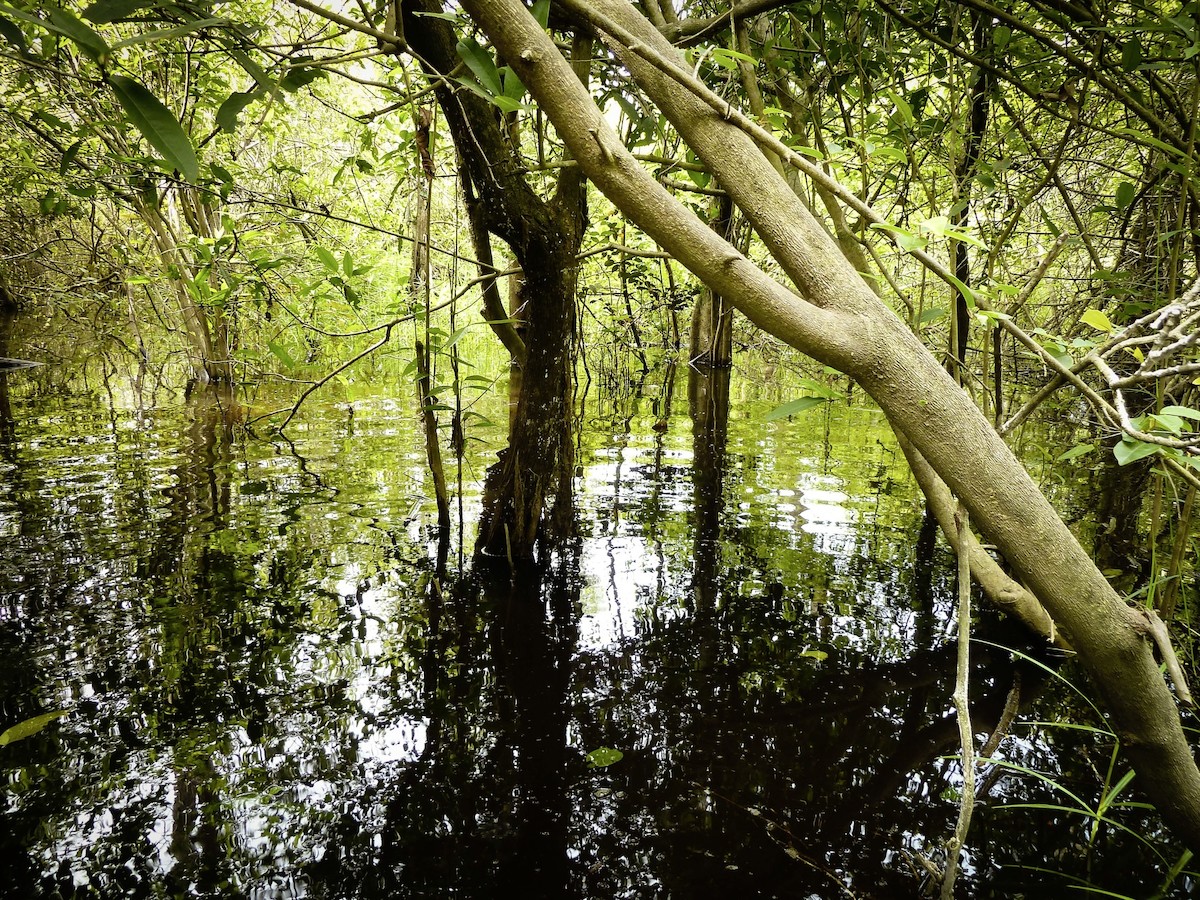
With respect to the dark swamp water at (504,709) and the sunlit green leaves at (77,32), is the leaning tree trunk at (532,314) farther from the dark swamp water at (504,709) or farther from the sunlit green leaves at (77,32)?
the sunlit green leaves at (77,32)

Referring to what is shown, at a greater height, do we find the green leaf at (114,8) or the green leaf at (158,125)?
the green leaf at (114,8)

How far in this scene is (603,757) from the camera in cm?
252

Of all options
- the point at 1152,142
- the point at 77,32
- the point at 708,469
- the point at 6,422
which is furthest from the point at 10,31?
the point at 6,422

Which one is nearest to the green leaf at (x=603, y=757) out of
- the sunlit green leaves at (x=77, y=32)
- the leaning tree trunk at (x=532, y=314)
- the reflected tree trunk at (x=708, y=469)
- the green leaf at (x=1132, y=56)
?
the reflected tree trunk at (x=708, y=469)

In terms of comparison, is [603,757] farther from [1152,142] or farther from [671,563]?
[1152,142]

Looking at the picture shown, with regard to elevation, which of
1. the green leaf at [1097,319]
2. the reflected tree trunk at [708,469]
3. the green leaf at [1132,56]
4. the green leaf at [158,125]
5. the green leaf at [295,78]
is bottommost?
the reflected tree trunk at [708,469]

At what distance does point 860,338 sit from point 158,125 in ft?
3.82

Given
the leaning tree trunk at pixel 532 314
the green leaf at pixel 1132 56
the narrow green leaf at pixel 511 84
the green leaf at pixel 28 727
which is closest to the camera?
the narrow green leaf at pixel 511 84

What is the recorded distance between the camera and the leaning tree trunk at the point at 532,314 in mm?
3512

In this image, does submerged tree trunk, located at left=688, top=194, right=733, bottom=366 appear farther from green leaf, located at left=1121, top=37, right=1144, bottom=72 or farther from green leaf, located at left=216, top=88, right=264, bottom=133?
green leaf, located at left=216, top=88, right=264, bottom=133

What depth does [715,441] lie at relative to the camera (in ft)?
25.2

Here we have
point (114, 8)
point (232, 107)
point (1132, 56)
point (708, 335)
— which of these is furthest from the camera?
point (708, 335)

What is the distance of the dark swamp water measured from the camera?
6.72ft

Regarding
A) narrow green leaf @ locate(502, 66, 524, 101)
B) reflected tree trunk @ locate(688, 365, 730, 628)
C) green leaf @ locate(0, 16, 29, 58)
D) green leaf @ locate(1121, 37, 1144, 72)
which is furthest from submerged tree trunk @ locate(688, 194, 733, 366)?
green leaf @ locate(0, 16, 29, 58)
